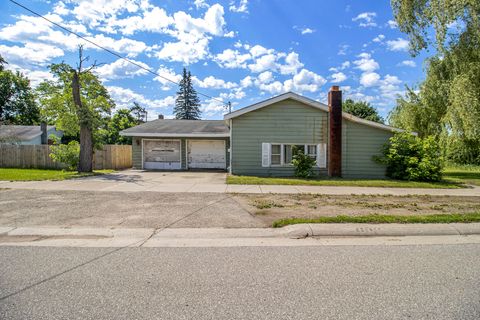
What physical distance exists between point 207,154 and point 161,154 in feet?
10.9

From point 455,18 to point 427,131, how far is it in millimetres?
7689

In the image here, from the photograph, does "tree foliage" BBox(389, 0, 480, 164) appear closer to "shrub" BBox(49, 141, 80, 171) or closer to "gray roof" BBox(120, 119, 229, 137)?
"gray roof" BBox(120, 119, 229, 137)

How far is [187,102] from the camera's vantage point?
61156 millimetres

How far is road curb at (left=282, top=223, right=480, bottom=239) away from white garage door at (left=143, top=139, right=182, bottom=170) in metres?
15.3

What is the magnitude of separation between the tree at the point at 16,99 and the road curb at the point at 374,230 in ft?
151

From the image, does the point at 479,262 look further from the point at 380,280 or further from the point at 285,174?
the point at 285,174

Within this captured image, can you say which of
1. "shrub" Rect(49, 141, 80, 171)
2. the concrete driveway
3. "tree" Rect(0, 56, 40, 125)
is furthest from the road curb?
"tree" Rect(0, 56, 40, 125)

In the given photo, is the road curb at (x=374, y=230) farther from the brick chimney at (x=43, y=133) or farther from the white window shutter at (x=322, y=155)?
the brick chimney at (x=43, y=133)

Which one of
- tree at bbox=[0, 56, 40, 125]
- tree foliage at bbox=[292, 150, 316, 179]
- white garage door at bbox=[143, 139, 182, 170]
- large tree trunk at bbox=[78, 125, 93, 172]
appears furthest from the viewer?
tree at bbox=[0, 56, 40, 125]

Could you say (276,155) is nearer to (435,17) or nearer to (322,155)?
(322,155)

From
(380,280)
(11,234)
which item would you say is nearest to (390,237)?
(380,280)

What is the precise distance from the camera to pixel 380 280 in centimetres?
342

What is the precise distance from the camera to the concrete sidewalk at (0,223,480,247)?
480 cm

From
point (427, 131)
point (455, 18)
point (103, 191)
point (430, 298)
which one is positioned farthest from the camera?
point (427, 131)
